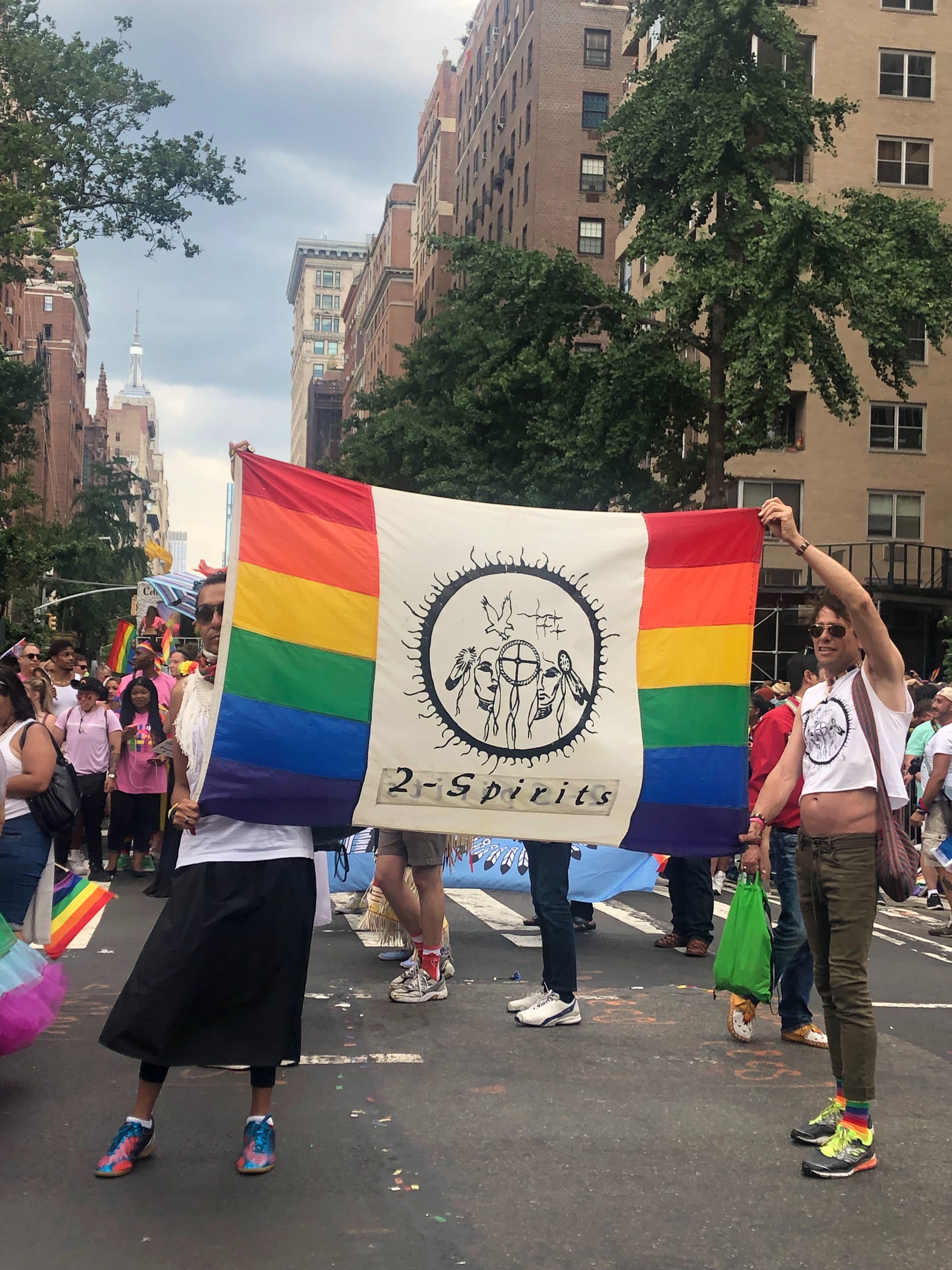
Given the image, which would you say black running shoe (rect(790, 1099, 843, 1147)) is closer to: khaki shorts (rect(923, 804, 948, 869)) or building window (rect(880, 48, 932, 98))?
khaki shorts (rect(923, 804, 948, 869))

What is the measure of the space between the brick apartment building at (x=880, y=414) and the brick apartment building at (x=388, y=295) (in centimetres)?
4449

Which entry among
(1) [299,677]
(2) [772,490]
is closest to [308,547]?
(1) [299,677]

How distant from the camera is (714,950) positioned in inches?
387

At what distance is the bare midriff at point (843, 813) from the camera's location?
5148 millimetres

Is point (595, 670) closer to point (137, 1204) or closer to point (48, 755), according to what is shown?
point (48, 755)

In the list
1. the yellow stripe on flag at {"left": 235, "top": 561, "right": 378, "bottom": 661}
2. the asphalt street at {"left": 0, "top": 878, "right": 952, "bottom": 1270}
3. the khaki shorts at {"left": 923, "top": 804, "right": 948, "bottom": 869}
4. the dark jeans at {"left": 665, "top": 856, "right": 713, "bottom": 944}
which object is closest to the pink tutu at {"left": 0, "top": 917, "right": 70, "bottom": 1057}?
the asphalt street at {"left": 0, "top": 878, "right": 952, "bottom": 1270}

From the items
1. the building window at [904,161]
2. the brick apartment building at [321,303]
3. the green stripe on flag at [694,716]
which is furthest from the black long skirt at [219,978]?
the brick apartment building at [321,303]

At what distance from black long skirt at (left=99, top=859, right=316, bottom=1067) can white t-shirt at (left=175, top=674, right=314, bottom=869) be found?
5 cm

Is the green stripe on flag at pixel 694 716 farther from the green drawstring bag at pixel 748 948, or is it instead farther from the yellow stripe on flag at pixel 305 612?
the yellow stripe on flag at pixel 305 612

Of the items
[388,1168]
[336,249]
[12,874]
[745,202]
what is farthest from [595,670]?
[336,249]

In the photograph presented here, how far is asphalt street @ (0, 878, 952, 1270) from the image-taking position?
4.05 m

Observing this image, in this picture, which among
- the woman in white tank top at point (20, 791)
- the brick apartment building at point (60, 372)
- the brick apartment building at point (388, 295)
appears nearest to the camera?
the woman in white tank top at point (20, 791)

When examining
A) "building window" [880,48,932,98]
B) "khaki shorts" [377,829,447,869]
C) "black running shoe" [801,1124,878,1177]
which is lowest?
"black running shoe" [801,1124,878,1177]

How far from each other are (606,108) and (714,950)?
55.1 metres
